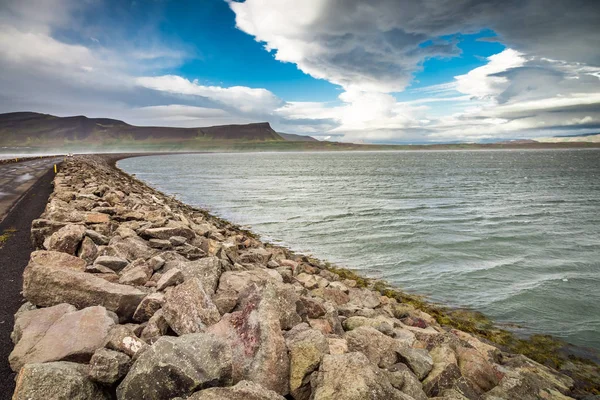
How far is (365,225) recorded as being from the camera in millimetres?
22328

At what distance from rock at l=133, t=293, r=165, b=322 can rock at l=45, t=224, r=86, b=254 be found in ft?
12.0

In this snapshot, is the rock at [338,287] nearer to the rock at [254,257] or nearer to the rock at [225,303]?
the rock at [254,257]

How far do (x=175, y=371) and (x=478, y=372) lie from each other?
485cm

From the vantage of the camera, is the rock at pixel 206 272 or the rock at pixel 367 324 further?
the rock at pixel 367 324

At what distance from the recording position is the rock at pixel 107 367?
145 inches

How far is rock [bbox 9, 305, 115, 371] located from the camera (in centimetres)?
407

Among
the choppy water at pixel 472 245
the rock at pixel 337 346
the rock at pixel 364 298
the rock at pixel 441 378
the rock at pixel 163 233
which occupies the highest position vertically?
the rock at pixel 163 233

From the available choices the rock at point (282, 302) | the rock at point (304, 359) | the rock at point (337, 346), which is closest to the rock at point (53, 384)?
the rock at point (304, 359)

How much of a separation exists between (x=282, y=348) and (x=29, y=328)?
337cm

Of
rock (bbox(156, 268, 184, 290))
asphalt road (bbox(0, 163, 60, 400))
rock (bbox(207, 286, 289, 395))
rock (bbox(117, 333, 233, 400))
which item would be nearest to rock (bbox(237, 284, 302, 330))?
rock (bbox(207, 286, 289, 395))

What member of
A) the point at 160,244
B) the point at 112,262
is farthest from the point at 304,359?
the point at 160,244

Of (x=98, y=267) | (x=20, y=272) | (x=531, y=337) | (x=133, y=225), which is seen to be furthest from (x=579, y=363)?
(x=20, y=272)

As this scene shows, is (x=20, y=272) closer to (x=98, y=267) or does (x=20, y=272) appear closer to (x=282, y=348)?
(x=98, y=267)

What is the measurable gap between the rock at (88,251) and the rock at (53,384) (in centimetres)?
458
